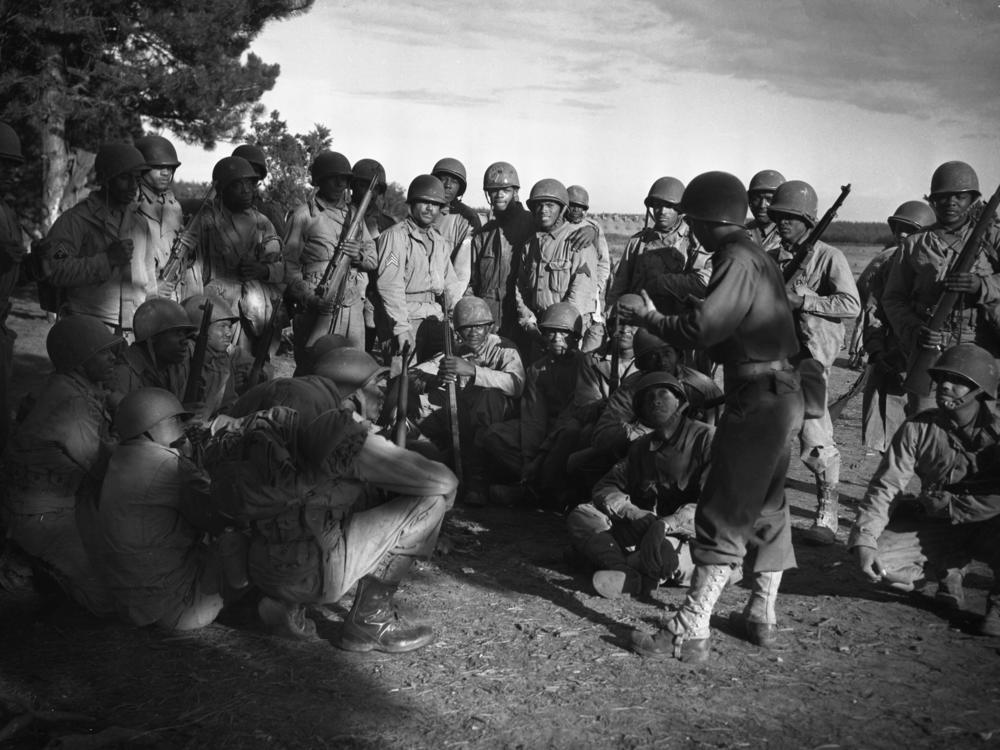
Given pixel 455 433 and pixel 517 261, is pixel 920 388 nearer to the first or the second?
pixel 455 433

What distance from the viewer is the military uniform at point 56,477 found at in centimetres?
497

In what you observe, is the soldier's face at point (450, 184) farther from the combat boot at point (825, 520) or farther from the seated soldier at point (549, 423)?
the combat boot at point (825, 520)

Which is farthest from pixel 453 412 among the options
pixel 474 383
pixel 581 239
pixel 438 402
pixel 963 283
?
pixel 963 283

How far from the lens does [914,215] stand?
9.23 m

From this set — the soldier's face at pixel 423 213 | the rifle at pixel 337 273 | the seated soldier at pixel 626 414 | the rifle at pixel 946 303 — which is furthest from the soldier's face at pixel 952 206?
the rifle at pixel 337 273

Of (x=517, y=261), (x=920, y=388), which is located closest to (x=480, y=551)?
(x=920, y=388)

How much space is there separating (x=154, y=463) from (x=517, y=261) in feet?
17.4

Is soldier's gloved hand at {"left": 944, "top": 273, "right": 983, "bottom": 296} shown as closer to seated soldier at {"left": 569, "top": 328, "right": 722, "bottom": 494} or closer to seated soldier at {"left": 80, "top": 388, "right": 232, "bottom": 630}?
seated soldier at {"left": 569, "top": 328, "right": 722, "bottom": 494}

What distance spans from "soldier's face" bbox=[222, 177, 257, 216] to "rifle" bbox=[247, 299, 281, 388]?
0.82 meters

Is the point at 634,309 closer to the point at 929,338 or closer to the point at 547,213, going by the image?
the point at 929,338

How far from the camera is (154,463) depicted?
4676 mm

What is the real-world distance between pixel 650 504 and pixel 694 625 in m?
1.28

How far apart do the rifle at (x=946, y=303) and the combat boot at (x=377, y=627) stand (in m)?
3.51

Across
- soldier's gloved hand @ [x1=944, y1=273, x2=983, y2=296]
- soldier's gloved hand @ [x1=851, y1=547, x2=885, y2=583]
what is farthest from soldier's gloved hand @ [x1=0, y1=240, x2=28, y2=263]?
soldier's gloved hand @ [x1=944, y1=273, x2=983, y2=296]
